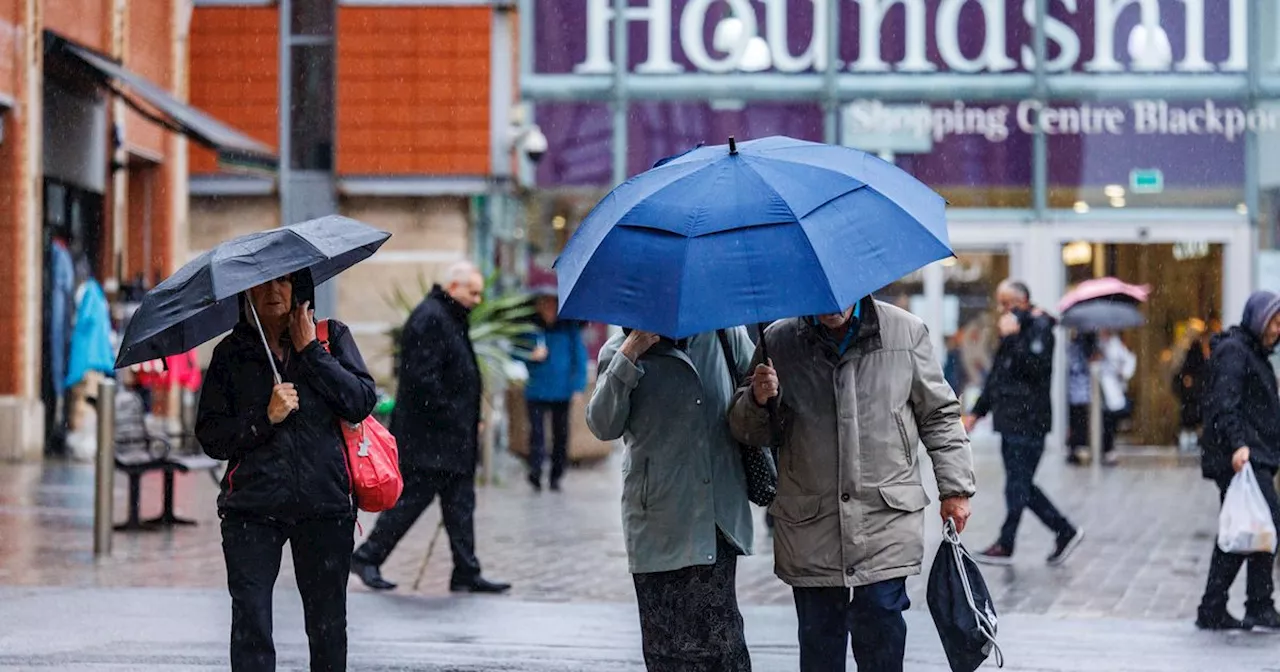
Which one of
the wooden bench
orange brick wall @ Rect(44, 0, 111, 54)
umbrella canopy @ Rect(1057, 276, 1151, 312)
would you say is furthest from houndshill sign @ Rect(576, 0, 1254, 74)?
the wooden bench

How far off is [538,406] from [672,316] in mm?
11840

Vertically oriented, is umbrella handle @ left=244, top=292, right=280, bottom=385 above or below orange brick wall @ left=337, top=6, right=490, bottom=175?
below

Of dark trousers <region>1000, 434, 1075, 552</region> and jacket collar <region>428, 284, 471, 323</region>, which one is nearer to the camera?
jacket collar <region>428, 284, 471, 323</region>

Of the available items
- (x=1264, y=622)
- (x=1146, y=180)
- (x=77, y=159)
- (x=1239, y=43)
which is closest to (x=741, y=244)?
(x=1264, y=622)

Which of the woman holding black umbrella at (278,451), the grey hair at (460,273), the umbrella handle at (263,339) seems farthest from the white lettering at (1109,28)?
the umbrella handle at (263,339)

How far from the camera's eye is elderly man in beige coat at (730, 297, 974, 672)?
5719 mm

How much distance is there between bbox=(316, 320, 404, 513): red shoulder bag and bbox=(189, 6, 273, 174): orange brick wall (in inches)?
689

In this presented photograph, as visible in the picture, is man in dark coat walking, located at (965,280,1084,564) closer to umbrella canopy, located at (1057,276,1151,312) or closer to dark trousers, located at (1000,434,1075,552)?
dark trousers, located at (1000,434,1075,552)

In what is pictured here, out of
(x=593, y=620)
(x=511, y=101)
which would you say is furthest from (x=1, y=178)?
(x=593, y=620)

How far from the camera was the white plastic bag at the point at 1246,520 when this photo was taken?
340 inches

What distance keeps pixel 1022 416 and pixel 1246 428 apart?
9.23 ft

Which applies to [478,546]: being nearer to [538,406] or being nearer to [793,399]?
[538,406]

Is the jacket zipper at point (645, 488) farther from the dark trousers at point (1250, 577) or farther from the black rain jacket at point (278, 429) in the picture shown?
the dark trousers at point (1250, 577)

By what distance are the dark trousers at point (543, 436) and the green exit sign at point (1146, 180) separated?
9.16 meters
